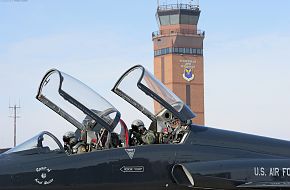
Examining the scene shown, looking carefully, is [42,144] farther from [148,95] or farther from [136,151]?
[148,95]

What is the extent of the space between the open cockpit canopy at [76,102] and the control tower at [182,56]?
11429 centimetres

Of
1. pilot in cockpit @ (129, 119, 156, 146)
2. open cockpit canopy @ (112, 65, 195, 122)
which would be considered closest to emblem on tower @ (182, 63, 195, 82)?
open cockpit canopy @ (112, 65, 195, 122)

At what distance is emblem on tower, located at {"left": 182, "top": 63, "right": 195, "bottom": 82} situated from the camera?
425 ft

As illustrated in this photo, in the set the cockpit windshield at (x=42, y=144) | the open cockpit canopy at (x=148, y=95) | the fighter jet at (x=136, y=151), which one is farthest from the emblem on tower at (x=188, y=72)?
the cockpit windshield at (x=42, y=144)

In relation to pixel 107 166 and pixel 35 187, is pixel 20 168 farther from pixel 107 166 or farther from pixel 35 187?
pixel 107 166

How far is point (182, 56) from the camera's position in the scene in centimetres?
12962

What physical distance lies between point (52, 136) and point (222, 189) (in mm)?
3669

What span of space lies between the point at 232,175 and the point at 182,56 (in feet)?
387

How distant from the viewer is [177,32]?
13062 centimetres

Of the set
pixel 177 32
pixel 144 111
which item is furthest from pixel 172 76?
pixel 144 111

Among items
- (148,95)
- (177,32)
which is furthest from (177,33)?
(148,95)

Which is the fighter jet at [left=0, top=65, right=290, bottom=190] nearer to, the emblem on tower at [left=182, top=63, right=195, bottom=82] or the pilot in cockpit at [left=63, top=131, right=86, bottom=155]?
the pilot in cockpit at [left=63, top=131, right=86, bottom=155]

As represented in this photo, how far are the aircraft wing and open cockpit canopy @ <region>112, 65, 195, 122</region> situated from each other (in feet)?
4.17

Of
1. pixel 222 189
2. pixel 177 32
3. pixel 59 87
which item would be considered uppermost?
pixel 177 32
